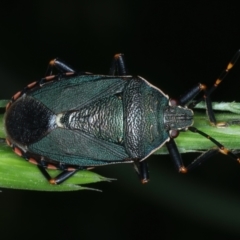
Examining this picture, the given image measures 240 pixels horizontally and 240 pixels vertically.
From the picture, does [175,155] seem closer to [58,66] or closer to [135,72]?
[58,66]

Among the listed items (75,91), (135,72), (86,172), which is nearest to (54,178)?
(86,172)

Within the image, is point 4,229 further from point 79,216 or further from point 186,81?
point 186,81

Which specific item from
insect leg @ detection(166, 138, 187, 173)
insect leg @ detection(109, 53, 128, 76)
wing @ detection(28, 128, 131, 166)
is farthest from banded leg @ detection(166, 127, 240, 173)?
insect leg @ detection(109, 53, 128, 76)

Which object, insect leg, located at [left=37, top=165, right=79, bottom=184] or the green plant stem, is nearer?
the green plant stem

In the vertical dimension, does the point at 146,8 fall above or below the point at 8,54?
above

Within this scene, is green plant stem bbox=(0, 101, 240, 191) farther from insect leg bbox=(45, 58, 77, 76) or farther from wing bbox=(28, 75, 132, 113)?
insect leg bbox=(45, 58, 77, 76)

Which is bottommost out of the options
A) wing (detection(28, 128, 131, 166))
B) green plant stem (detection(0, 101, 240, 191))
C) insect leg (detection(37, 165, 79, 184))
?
wing (detection(28, 128, 131, 166))

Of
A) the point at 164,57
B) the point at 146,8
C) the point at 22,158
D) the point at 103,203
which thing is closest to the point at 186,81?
the point at 164,57
